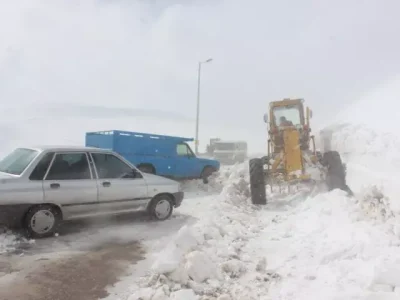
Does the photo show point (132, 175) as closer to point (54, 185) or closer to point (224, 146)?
point (54, 185)

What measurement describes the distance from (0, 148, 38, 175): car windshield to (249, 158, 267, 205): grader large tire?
5.43 m

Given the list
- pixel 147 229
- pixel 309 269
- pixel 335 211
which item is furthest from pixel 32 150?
pixel 335 211

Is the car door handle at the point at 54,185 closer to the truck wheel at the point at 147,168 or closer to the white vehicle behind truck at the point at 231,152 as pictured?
the truck wheel at the point at 147,168

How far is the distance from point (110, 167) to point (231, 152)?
2096 centimetres

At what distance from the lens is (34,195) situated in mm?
5922

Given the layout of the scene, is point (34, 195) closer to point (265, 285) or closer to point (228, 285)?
point (228, 285)

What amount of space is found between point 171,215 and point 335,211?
3.53 metres

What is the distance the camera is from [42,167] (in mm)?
6207

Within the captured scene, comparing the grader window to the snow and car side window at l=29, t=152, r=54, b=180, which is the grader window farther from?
car side window at l=29, t=152, r=54, b=180

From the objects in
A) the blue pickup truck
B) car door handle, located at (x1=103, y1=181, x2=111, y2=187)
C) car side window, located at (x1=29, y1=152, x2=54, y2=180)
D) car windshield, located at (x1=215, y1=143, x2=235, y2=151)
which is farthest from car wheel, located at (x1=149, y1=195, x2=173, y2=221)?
car windshield, located at (x1=215, y1=143, x2=235, y2=151)

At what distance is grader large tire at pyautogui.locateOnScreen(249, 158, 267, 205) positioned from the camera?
30.9 ft

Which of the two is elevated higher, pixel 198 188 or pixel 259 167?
pixel 259 167

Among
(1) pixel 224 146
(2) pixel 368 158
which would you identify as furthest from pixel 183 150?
(1) pixel 224 146

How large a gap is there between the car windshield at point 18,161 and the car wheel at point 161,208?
258 centimetres
